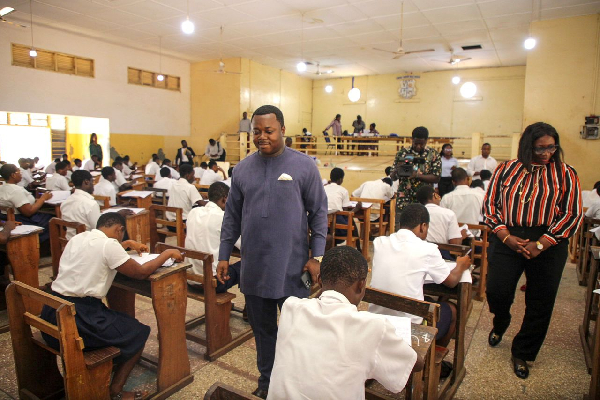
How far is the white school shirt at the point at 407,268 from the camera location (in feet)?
7.30

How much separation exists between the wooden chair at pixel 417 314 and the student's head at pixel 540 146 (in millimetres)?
1388

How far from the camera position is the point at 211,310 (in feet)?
9.36

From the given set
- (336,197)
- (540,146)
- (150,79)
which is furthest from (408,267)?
(150,79)

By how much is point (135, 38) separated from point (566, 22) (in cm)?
1116

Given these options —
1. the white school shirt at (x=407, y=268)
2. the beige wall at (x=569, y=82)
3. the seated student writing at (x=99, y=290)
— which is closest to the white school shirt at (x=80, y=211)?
the seated student writing at (x=99, y=290)

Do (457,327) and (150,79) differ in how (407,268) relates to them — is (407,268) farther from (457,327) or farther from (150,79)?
(150,79)

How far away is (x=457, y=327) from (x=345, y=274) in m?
1.40

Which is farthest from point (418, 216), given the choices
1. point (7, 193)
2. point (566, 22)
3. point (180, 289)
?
point (566, 22)

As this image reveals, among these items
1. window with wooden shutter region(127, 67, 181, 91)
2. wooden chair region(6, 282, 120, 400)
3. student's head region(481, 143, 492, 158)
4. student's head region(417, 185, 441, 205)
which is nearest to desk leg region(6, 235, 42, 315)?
wooden chair region(6, 282, 120, 400)

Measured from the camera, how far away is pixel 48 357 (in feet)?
7.72

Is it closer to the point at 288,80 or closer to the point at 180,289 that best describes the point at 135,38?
the point at 288,80

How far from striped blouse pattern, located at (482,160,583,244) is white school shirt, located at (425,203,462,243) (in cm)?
82

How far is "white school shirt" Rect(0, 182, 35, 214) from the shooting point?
459cm

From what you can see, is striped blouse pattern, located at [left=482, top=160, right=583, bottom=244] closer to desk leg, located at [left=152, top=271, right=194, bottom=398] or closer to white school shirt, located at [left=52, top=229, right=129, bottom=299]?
desk leg, located at [left=152, top=271, right=194, bottom=398]
